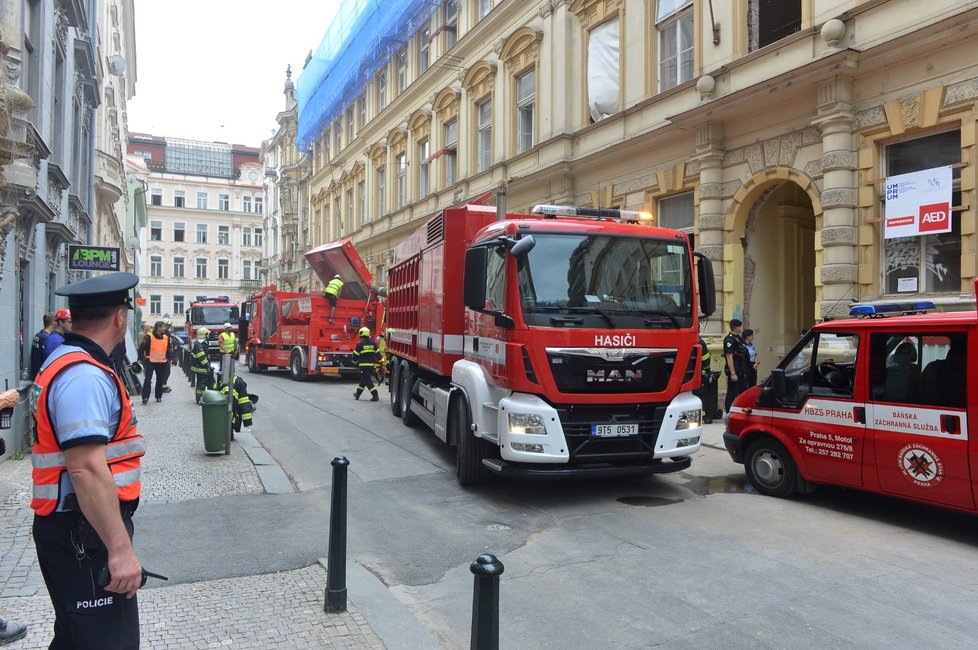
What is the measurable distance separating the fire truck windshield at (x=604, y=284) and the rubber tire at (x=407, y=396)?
510cm

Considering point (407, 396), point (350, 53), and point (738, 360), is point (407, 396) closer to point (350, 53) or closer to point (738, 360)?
point (738, 360)

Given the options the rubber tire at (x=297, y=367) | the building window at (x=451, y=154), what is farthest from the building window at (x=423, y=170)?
the rubber tire at (x=297, y=367)

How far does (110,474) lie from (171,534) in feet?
12.9

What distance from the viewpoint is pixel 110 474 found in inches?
96.7

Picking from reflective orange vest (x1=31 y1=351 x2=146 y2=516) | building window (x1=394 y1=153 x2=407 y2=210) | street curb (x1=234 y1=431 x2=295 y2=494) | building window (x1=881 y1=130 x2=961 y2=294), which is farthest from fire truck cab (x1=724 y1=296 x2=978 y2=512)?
building window (x1=394 y1=153 x2=407 y2=210)

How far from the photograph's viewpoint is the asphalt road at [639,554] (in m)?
4.18

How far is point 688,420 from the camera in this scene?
725 centimetres

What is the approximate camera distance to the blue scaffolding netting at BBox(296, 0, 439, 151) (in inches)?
1096

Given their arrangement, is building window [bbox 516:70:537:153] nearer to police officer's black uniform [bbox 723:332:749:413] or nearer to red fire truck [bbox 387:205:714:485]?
police officer's black uniform [bbox 723:332:749:413]

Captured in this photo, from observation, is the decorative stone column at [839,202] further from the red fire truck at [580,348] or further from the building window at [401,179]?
the building window at [401,179]

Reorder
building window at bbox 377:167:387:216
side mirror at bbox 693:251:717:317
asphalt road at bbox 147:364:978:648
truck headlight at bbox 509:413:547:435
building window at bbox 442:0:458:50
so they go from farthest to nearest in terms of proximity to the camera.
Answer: building window at bbox 377:167:387:216, building window at bbox 442:0:458:50, side mirror at bbox 693:251:717:317, truck headlight at bbox 509:413:547:435, asphalt road at bbox 147:364:978:648

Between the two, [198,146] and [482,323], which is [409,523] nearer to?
[482,323]

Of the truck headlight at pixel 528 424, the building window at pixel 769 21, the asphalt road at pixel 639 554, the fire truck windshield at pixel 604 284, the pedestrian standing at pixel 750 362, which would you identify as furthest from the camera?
the building window at pixel 769 21

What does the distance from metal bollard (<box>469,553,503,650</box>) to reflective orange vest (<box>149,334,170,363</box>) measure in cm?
1436
